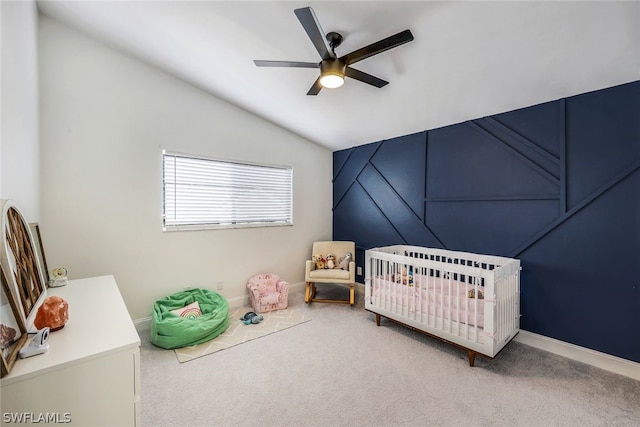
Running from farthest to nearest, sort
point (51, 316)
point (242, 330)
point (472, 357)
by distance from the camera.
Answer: point (242, 330)
point (472, 357)
point (51, 316)

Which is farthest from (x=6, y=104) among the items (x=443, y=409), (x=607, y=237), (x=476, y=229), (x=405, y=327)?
(x=607, y=237)

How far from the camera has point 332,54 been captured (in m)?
1.87

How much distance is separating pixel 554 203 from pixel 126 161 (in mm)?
4189

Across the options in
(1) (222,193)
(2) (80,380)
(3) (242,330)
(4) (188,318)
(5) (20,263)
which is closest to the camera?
(2) (80,380)

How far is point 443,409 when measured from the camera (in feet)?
5.76

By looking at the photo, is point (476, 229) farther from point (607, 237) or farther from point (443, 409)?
point (443, 409)

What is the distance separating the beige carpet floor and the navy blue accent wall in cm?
191

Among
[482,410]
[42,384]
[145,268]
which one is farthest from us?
[145,268]

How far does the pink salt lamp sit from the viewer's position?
1.22m

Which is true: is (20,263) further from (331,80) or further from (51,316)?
(331,80)

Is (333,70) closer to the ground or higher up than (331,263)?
higher up

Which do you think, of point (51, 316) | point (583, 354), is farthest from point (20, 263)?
point (583, 354)

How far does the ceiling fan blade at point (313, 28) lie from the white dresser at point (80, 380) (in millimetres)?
1812

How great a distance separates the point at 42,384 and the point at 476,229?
3.41 meters
